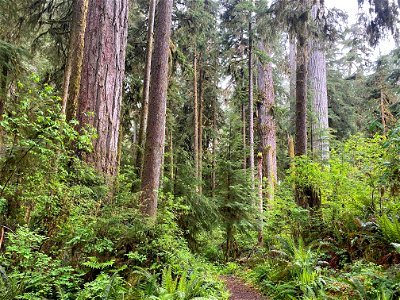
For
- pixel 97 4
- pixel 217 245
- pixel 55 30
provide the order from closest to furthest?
pixel 97 4, pixel 55 30, pixel 217 245

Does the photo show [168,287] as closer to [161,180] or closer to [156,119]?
[156,119]

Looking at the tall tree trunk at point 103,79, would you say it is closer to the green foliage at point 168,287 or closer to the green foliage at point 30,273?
the green foliage at point 168,287

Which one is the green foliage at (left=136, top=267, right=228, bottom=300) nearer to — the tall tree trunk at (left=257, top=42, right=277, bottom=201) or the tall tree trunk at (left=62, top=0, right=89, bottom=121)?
the tall tree trunk at (left=62, top=0, right=89, bottom=121)

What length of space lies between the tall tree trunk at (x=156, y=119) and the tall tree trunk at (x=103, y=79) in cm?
74

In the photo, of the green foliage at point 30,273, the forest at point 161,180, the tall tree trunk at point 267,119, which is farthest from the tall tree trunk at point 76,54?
the tall tree trunk at point 267,119

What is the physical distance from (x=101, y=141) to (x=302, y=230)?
512 cm

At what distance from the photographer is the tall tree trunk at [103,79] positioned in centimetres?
590

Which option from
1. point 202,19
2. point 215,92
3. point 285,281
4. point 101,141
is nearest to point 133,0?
point 202,19

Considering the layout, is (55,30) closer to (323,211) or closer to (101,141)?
(101,141)

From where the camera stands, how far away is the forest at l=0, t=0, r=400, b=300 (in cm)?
385

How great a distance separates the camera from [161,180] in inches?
320

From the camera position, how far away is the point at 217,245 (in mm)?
11875

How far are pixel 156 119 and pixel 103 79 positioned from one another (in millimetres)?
1408

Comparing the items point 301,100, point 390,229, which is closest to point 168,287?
point 390,229
